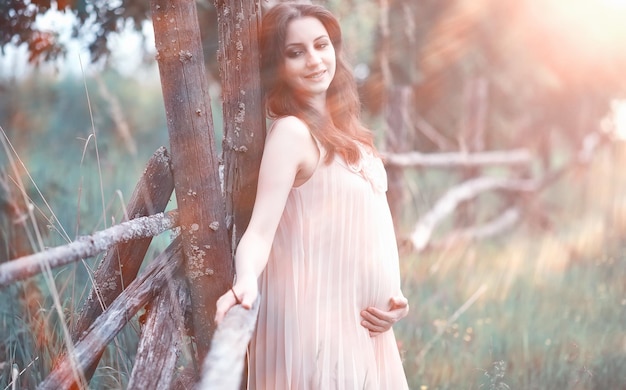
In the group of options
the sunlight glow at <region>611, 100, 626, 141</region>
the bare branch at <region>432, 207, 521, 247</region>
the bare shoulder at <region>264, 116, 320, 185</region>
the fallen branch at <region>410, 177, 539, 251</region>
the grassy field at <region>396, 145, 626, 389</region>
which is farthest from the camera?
the sunlight glow at <region>611, 100, 626, 141</region>

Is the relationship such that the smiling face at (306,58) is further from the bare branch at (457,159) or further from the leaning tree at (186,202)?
the bare branch at (457,159)

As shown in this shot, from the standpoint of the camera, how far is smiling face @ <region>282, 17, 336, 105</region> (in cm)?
244

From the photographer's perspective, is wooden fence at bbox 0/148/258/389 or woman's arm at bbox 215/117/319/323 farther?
woman's arm at bbox 215/117/319/323

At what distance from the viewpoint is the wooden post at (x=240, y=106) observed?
238 cm

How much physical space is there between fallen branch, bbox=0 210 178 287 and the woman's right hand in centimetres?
40

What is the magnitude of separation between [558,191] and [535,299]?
5.31 m

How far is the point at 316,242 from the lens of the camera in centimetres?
237

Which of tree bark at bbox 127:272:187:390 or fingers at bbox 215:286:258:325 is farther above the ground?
fingers at bbox 215:286:258:325

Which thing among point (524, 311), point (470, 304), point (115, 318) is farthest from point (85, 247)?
point (524, 311)

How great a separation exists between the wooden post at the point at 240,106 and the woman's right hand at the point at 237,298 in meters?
0.58

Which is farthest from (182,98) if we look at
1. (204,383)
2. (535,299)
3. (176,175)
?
(535,299)

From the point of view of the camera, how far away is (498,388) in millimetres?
3281

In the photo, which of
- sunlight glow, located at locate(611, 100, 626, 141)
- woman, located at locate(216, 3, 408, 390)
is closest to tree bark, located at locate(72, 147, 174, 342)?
woman, located at locate(216, 3, 408, 390)

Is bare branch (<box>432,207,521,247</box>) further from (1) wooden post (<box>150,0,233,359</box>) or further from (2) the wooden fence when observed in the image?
(2) the wooden fence
